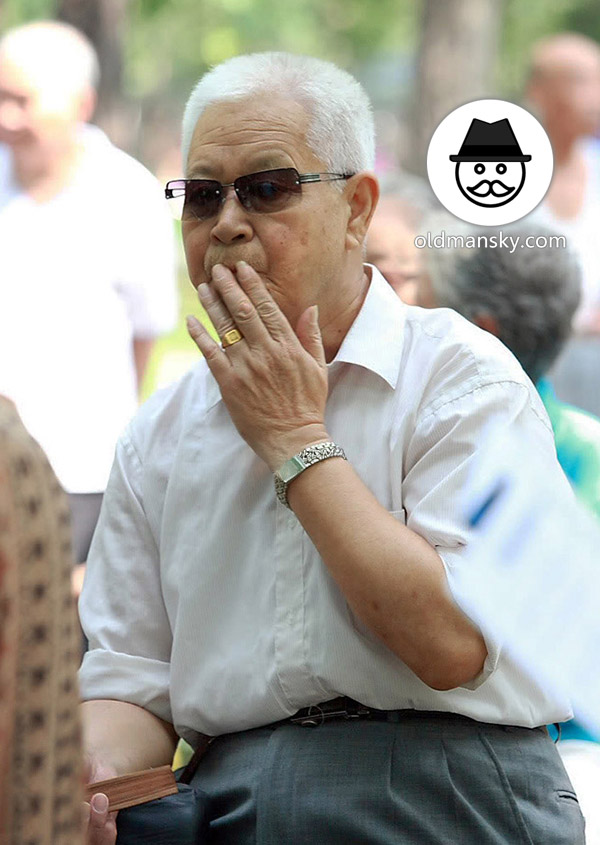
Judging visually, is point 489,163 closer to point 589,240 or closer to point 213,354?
point 213,354

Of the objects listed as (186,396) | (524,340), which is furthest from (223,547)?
(524,340)

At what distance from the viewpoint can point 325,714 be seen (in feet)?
7.39

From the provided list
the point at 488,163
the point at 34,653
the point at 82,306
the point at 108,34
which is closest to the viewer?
the point at 34,653

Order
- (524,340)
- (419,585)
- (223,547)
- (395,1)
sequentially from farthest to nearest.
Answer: (395,1) → (524,340) → (223,547) → (419,585)

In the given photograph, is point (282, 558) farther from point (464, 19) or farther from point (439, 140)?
point (464, 19)

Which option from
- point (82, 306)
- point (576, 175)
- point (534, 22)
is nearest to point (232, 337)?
point (82, 306)

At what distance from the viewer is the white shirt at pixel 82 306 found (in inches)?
196

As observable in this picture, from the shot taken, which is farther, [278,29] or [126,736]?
[278,29]

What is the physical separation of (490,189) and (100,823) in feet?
6.92

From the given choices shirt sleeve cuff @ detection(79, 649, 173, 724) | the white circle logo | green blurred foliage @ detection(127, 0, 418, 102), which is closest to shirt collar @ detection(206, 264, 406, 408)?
shirt sleeve cuff @ detection(79, 649, 173, 724)

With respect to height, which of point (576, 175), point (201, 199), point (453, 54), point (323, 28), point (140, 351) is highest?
point (323, 28)

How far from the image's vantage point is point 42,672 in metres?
1.25

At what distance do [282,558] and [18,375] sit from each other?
118 inches

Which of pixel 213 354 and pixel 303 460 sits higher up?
pixel 213 354
